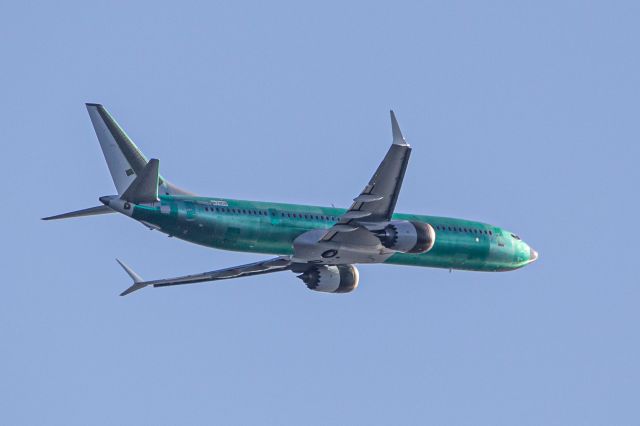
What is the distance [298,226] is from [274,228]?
1361 mm

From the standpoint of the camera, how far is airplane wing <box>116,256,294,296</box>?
77.4 metres

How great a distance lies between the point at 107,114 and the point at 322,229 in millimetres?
10798

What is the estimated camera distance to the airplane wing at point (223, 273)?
77.4 meters

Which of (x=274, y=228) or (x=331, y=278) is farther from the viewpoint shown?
(x=331, y=278)

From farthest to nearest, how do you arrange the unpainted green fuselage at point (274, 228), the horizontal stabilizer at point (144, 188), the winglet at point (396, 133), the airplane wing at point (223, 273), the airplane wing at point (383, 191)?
the airplane wing at point (223, 273) < the unpainted green fuselage at point (274, 228) < the horizontal stabilizer at point (144, 188) < the airplane wing at point (383, 191) < the winglet at point (396, 133)

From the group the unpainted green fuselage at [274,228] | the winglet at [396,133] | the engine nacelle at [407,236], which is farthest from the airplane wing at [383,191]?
the unpainted green fuselage at [274,228]

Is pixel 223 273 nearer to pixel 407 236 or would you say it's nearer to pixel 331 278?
pixel 331 278

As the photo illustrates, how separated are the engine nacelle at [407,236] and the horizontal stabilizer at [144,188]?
9.78m

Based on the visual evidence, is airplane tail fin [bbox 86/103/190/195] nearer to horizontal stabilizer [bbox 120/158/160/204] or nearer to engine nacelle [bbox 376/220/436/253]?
horizontal stabilizer [bbox 120/158/160/204]

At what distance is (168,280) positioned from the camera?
259ft

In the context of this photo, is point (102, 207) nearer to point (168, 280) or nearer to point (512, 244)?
point (168, 280)

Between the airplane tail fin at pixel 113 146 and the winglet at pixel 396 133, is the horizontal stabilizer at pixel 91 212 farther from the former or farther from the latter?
the winglet at pixel 396 133

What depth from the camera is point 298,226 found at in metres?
75.2

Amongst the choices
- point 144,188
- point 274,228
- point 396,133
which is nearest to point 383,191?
point 396,133
